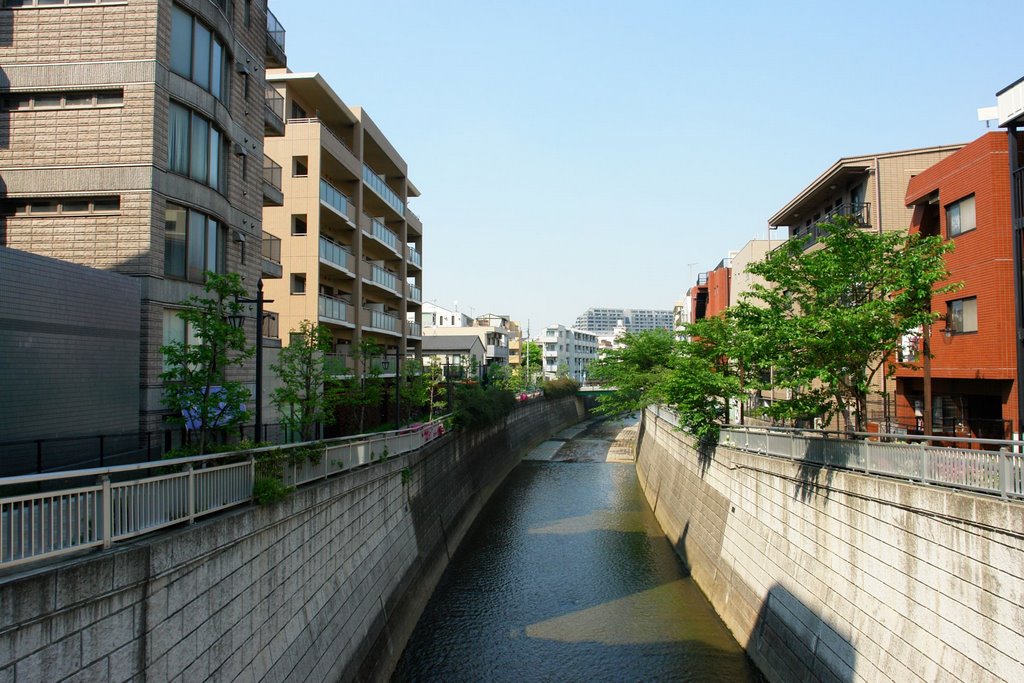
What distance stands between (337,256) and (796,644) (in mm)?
27620

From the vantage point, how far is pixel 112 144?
59.5 ft

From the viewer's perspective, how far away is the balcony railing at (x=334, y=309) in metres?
32.9

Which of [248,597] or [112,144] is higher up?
[112,144]

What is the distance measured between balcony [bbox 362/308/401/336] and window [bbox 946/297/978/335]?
94.8 feet

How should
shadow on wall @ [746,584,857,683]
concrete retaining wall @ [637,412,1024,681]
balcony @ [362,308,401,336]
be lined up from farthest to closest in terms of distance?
1. balcony @ [362,308,401,336]
2. shadow on wall @ [746,584,857,683]
3. concrete retaining wall @ [637,412,1024,681]

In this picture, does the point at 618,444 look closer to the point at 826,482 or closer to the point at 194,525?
the point at 826,482

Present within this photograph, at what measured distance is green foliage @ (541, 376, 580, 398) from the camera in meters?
84.0

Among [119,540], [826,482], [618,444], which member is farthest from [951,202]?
[618,444]

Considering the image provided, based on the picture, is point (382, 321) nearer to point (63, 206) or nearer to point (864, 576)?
point (63, 206)

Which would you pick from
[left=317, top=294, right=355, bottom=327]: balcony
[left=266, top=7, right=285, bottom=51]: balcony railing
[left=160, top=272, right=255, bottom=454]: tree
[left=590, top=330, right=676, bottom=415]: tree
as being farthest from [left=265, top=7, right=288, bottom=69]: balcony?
[left=590, top=330, right=676, bottom=415]: tree

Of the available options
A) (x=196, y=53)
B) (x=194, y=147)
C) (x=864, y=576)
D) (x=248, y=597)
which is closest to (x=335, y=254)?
(x=194, y=147)

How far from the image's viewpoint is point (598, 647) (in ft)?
64.2

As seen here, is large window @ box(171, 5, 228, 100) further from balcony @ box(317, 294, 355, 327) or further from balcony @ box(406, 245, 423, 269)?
balcony @ box(406, 245, 423, 269)

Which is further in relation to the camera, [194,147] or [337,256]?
[337,256]
